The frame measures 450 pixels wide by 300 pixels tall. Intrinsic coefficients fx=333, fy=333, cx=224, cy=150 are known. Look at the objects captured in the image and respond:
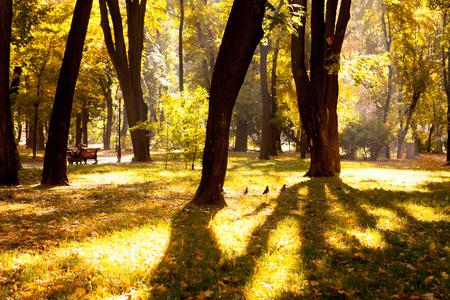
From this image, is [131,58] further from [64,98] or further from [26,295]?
[26,295]

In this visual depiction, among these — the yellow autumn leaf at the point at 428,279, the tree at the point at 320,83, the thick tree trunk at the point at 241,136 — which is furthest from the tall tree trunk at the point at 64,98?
the thick tree trunk at the point at 241,136

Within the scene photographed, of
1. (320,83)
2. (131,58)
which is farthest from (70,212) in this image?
(131,58)

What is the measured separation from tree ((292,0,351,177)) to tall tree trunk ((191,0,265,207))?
5.96 m

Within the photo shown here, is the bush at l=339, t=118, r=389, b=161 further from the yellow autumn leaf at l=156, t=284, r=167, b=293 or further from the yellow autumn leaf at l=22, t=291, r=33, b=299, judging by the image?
the yellow autumn leaf at l=22, t=291, r=33, b=299

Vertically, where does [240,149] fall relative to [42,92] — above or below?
below

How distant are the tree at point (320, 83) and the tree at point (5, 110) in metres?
→ 9.19

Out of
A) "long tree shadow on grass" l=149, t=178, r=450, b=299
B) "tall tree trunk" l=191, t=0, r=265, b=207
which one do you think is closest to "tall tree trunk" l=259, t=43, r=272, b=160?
"long tree shadow on grass" l=149, t=178, r=450, b=299

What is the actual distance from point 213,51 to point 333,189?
69.2ft

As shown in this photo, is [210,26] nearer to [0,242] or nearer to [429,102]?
[429,102]

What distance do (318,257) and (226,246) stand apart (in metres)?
1.35

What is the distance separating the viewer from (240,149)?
3659cm

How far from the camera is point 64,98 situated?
9539 millimetres

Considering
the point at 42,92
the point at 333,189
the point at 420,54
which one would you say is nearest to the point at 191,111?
the point at 333,189

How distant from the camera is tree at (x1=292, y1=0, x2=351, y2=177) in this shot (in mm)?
12125
